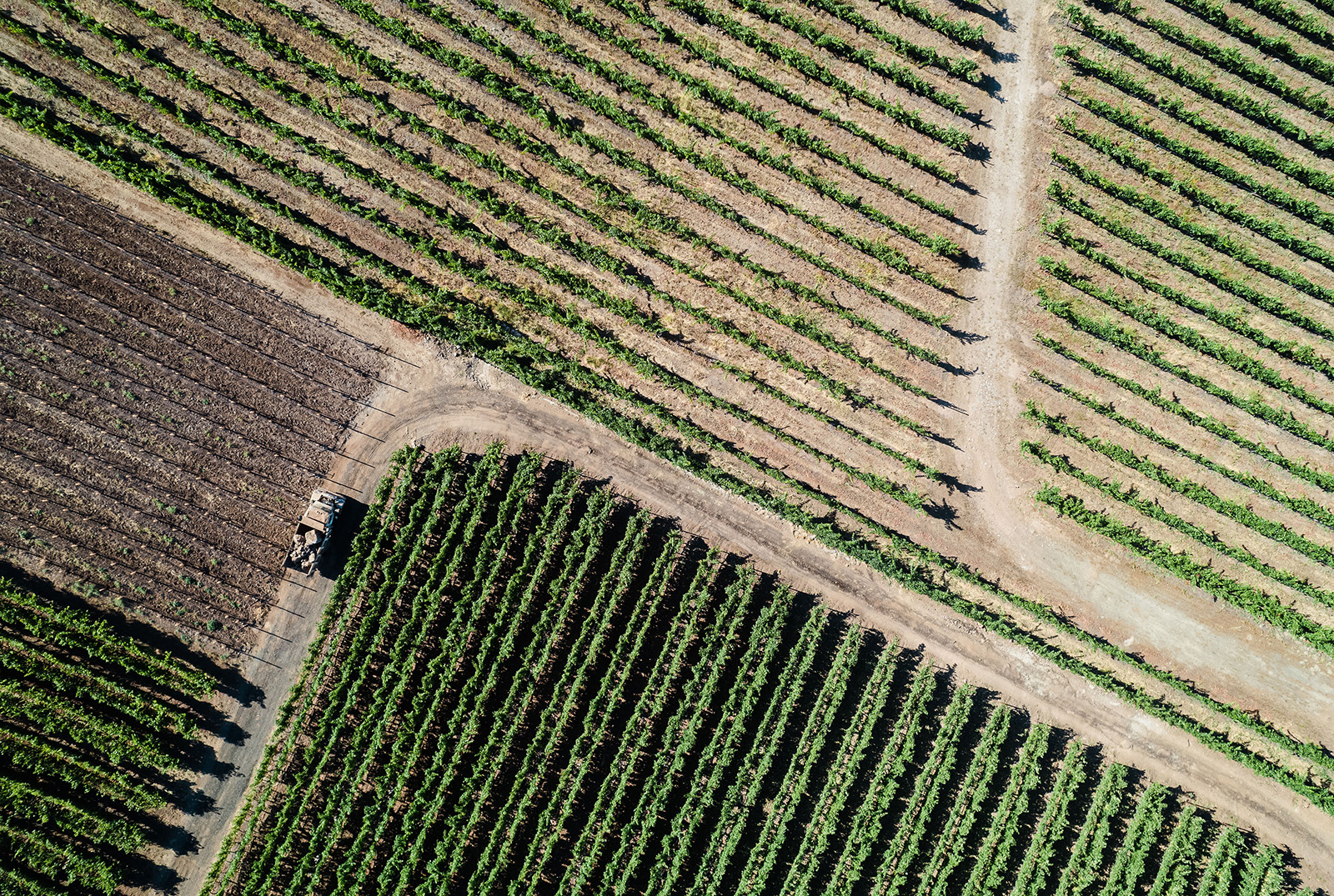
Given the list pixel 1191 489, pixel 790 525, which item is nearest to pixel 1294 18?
pixel 1191 489

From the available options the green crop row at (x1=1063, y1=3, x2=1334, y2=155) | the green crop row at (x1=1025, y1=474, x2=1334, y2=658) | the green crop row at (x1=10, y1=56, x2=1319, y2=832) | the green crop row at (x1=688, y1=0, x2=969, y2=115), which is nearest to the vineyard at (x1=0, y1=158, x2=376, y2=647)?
the green crop row at (x1=10, y1=56, x2=1319, y2=832)

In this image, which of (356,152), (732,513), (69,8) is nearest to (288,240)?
(356,152)

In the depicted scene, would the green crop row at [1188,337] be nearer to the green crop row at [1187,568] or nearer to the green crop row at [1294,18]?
the green crop row at [1187,568]

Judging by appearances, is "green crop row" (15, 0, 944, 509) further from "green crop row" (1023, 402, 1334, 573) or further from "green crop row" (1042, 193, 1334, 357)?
"green crop row" (1042, 193, 1334, 357)

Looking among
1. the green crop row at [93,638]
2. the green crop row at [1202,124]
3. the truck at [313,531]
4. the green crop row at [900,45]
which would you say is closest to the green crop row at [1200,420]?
the green crop row at [1202,124]

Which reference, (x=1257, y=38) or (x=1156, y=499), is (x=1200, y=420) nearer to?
(x=1156, y=499)

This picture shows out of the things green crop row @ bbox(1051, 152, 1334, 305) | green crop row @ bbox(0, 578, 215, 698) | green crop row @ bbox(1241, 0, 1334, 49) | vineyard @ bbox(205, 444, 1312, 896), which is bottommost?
green crop row @ bbox(0, 578, 215, 698)
